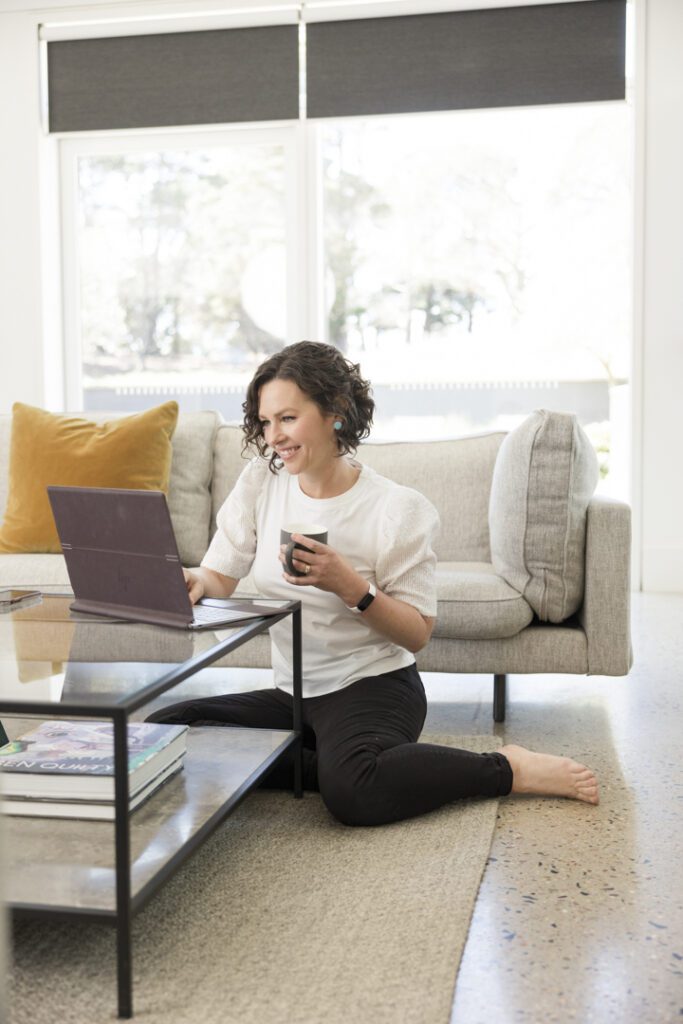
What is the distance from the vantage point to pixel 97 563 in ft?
5.94

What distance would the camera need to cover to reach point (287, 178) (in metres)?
5.11

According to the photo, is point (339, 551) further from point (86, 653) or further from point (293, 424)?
point (86, 653)

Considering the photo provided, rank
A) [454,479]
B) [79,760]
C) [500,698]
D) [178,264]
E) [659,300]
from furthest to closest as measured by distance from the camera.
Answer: [178,264]
[659,300]
[454,479]
[500,698]
[79,760]

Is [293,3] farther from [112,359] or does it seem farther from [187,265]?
[112,359]

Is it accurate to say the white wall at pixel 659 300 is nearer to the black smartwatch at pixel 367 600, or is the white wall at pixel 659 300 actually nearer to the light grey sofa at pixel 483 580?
the light grey sofa at pixel 483 580

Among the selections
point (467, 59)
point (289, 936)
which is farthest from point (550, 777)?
point (467, 59)

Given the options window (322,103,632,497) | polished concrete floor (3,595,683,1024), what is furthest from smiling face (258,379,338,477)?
window (322,103,632,497)

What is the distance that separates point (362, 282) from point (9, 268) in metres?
1.70

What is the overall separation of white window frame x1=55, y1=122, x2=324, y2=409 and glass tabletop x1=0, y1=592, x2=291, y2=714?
133 inches

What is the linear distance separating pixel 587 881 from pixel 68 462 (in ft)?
6.15

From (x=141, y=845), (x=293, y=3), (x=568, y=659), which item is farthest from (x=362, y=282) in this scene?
(x=141, y=845)

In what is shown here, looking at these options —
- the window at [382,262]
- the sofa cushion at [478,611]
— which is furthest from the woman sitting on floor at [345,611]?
the window at [382,262]

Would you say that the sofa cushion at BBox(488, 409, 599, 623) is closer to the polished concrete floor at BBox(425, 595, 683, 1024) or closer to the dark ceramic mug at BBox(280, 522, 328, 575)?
the polished concrete floor at BBox(425, 595, 683, 1024)

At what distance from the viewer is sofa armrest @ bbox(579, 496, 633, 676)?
2564 mm
